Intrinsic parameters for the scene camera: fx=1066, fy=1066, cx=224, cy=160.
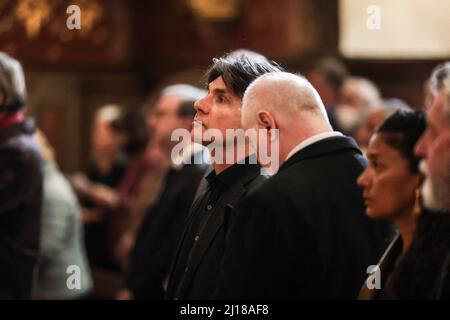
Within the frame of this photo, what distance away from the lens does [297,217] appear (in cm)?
307

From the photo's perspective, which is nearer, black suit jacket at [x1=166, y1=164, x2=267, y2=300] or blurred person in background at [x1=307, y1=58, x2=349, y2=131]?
black suit jacket at [x1=166, y1=164, x2=267, y2=300]

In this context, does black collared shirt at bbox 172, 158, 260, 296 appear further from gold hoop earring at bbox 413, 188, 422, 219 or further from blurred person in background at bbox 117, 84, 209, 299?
blurred person in background at bbox 117, 84, 209, 299

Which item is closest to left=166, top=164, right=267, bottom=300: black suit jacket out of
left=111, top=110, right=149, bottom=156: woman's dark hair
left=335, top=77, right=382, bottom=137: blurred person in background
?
left=335, top=77, right=382, bottom=137: blurred person in background

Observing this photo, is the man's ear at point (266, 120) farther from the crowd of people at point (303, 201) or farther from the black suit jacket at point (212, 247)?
the black suit jacket at point (212, 247)

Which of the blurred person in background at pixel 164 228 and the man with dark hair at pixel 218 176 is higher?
the man with dark hair at pixel 218 176

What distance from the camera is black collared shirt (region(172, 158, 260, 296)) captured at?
3473 mm

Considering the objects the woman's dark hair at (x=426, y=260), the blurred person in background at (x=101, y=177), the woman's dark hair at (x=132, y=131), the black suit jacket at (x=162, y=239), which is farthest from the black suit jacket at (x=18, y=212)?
the woman's dark hair at (x=132, y=131)

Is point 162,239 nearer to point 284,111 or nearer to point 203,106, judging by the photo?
point 203,106

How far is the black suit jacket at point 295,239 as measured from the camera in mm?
3047

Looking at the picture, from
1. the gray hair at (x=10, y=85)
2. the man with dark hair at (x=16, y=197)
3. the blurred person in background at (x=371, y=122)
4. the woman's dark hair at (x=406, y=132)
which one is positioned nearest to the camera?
the woman's dark hair at (x=406, y=132)

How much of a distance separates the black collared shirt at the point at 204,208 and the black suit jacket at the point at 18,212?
4.12 ft

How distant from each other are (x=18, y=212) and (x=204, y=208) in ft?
4.48

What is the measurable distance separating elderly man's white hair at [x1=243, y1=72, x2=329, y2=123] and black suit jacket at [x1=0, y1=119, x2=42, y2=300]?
5.62ft

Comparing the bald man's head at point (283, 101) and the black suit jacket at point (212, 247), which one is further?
the black suit jacket at point (212, 247)
